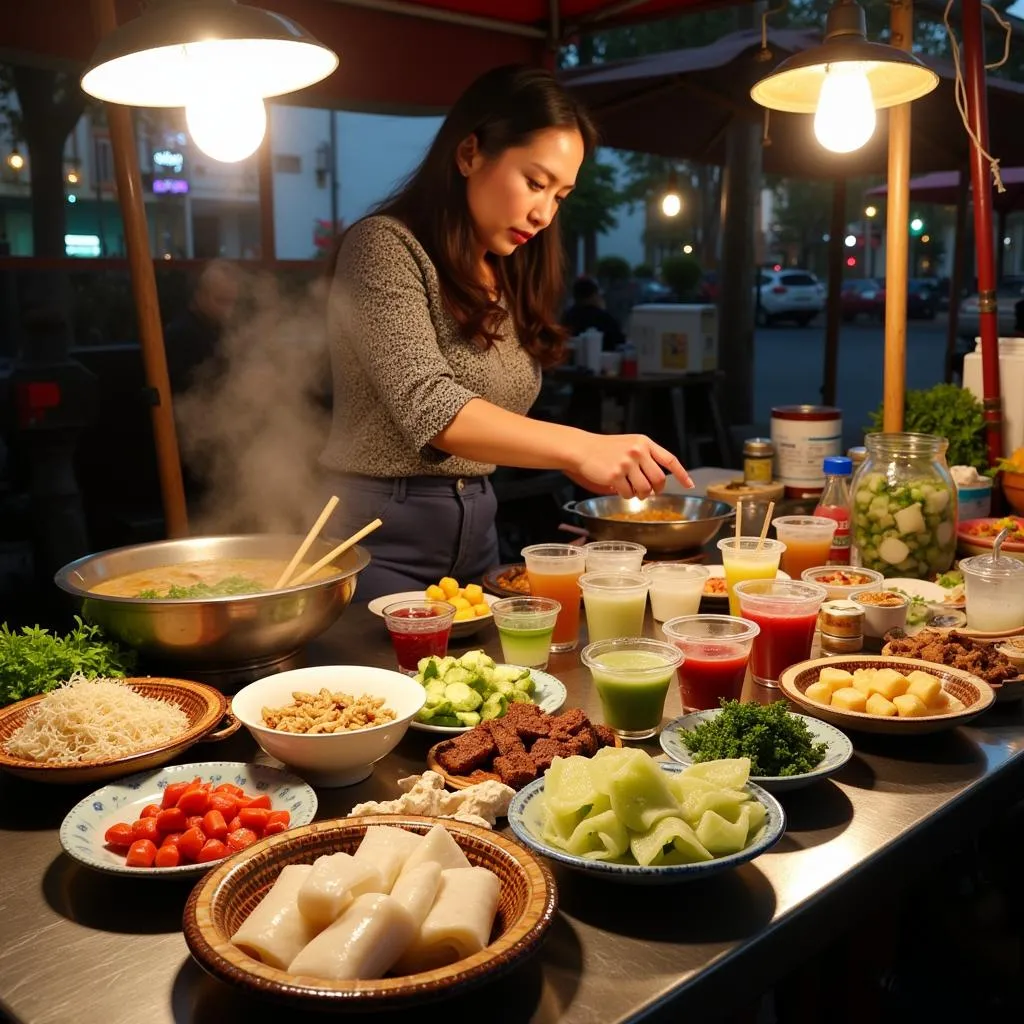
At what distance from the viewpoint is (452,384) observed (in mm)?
2582

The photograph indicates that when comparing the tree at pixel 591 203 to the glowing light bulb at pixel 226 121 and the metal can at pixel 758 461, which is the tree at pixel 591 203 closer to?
the metal can at pixel 758 461

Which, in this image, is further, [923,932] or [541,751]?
[923,932]

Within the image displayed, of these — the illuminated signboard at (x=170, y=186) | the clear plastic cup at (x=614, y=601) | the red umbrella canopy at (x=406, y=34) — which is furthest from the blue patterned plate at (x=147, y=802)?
the illuminated signboard at (x=170, y=186)

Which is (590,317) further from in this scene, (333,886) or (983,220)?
(333,886)

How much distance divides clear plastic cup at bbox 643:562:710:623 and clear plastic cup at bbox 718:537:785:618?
0.21 ft

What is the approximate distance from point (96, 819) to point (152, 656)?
0.53 m

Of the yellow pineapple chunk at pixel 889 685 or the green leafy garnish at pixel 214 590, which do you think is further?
the green leafy garnish at pixel 214 590

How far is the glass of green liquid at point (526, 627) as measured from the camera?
2178 mm

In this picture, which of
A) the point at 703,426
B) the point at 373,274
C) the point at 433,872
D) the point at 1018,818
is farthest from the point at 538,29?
the point at 703,426

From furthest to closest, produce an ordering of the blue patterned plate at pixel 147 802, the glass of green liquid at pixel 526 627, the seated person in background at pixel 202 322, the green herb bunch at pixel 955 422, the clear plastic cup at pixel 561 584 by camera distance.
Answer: the seated person in background at pixel 202 322 → the green herb bunch at pixel 955 422 → the clear plastic cup at pixel 561 584 → the glass of green liquid at pixel 526 627 → the blue patterned plate at pixel 147 802

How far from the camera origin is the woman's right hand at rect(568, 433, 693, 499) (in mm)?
2379

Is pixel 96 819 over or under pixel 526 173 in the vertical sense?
under

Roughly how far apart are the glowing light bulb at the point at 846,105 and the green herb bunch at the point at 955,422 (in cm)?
107

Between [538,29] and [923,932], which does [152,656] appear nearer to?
[923,932]
